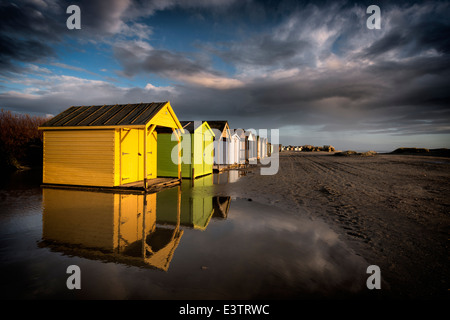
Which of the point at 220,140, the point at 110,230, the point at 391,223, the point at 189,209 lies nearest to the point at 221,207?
the point at 189,209

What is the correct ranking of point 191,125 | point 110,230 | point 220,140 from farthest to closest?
point 220,140 < point 191,125 < point 110,230

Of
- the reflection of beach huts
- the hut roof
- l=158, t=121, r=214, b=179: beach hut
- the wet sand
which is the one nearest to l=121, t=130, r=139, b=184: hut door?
l=158, t=121, r=214, b=179: beach hut

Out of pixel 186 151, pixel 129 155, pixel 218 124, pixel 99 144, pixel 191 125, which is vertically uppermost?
pixel 218 124

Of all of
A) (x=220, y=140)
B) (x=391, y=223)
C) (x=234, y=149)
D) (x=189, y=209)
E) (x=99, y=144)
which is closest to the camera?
(x=391, y=223)

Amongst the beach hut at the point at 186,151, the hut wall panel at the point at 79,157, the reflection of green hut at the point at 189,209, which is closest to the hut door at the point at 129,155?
the hut wall panel at the point at 79,157

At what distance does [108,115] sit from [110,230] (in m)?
8.74

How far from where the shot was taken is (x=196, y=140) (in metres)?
16.7

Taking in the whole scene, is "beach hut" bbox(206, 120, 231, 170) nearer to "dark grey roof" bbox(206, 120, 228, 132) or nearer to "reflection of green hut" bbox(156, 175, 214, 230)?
"dark grey roof" bbox(206, 120, 228, 132)

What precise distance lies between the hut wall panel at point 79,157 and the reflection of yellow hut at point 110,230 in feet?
7.79

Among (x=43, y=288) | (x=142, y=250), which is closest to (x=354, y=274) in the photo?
(x=142, y=250)

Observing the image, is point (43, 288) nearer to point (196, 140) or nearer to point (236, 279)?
point (236, 279)

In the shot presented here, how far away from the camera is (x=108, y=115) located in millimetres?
12766

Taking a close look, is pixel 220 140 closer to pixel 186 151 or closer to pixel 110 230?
pixel 186 151
